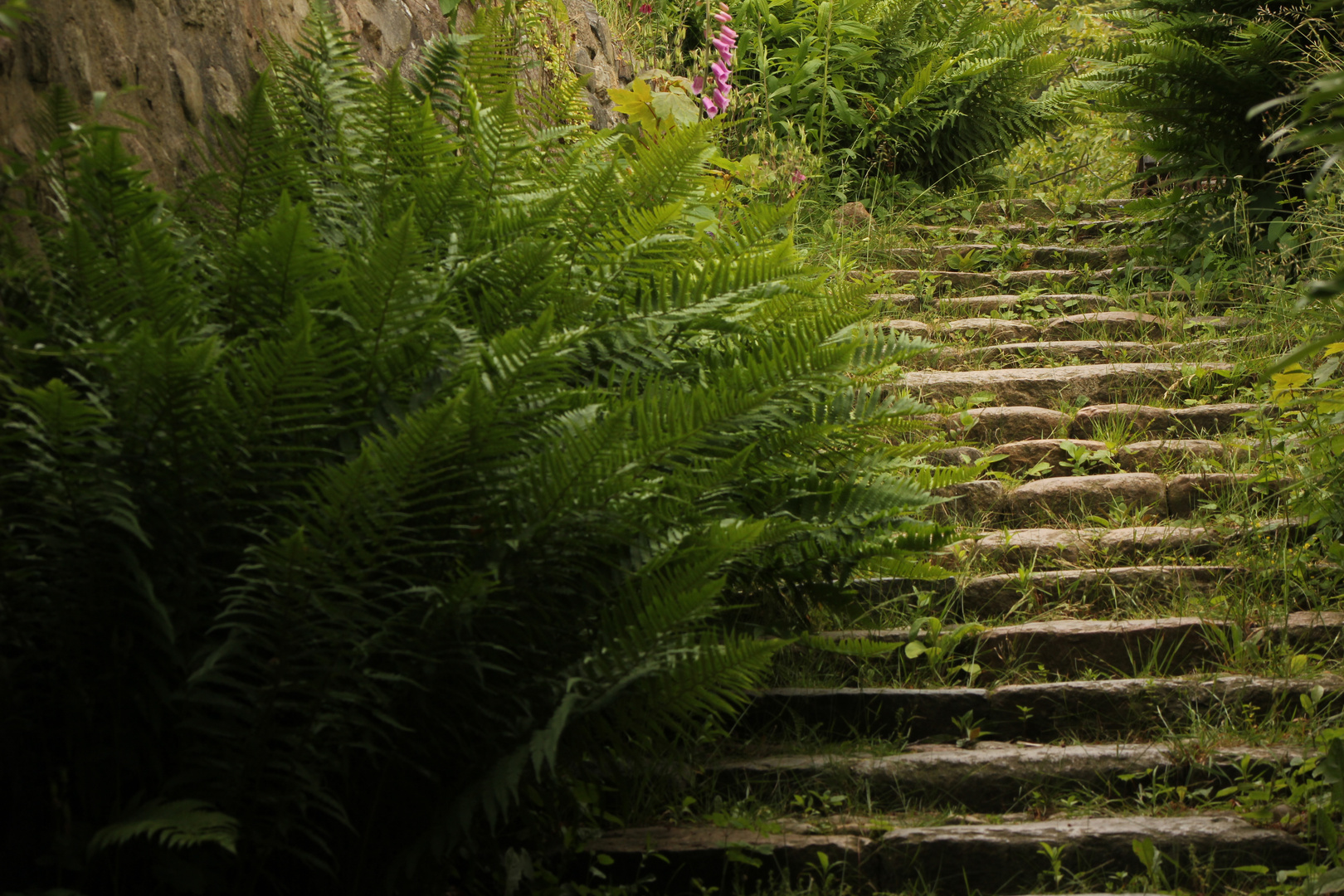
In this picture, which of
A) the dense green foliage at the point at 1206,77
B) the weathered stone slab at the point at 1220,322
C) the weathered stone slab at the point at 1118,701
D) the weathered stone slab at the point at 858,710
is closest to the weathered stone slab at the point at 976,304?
the weathered stone slab at the point at 1220,322

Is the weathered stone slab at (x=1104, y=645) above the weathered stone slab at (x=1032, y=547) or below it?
below

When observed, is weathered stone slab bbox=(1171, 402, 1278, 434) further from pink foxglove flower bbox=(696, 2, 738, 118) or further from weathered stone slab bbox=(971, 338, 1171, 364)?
pink foxglove flower bbox=(696, 2, 738, 118)

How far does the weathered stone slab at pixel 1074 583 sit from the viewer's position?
301 cm

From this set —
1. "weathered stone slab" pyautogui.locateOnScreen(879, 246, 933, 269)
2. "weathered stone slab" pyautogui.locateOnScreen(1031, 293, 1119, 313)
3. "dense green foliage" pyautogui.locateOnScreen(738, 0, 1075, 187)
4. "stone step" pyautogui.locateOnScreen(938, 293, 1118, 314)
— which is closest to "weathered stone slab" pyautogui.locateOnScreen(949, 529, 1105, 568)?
"stone step" pyautogui.locateOnScreen(938, 293, 1118, 314)

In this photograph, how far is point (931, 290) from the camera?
17.0 ft

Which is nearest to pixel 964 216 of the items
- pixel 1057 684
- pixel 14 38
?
pixel 1057 684

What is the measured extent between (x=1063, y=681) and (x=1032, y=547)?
63cm

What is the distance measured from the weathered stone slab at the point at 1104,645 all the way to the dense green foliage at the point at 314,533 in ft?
4.39

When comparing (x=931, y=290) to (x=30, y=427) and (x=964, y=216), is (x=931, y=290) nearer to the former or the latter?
(x=964, y=216)

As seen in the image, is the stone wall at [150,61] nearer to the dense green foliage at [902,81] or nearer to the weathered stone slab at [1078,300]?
the weathered stone slab at [1078,300]

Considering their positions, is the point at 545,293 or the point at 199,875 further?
the point at 545,293

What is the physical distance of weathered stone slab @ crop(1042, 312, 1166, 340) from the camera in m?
4.68

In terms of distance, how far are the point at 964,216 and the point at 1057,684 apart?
4365 mm

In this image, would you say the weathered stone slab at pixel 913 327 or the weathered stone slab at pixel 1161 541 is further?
the weathered stone slab at pixel 913 327
